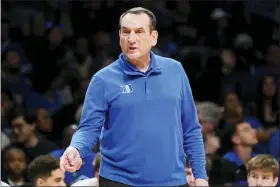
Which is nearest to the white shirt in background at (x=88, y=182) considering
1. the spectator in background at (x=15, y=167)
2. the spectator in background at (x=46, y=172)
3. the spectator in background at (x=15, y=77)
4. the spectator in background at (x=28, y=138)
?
the spectator in background at (x=46, y=172)

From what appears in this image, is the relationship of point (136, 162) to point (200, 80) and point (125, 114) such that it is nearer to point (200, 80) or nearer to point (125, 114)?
point (125, 114)

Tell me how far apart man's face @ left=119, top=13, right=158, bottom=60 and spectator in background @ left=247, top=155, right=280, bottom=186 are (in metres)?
2.27

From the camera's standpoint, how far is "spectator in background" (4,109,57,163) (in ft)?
24.9

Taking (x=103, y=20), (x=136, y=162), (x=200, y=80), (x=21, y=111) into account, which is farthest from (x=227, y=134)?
(x=136, y=162)

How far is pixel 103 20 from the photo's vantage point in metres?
10.7

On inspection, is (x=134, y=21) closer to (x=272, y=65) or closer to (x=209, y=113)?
(x=209, y=113)

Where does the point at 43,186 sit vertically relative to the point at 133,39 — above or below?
below

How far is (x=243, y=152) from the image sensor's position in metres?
7.40

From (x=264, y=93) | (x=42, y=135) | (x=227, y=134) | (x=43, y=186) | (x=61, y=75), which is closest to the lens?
(x=43, y=186)

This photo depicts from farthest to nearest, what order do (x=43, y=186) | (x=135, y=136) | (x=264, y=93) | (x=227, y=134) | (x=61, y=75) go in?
1. (x=61, y=75)
2. (x=264, y=93)
3. (x=227, y=134)
4. (x=43, y=186)
5. (x=135, y=136)

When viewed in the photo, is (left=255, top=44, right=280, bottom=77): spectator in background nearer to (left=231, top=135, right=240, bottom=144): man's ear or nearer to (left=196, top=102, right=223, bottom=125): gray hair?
(left=196, top=102, right=223, bottom=125): gray hair

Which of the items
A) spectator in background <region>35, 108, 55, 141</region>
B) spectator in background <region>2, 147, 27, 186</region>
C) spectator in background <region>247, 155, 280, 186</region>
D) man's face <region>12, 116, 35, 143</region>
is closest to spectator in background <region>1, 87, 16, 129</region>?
spectator in background <region>35, 108, 55, 141</region>

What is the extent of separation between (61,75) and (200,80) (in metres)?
1.90

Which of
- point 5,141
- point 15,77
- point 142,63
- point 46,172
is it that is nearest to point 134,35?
point 142,63
